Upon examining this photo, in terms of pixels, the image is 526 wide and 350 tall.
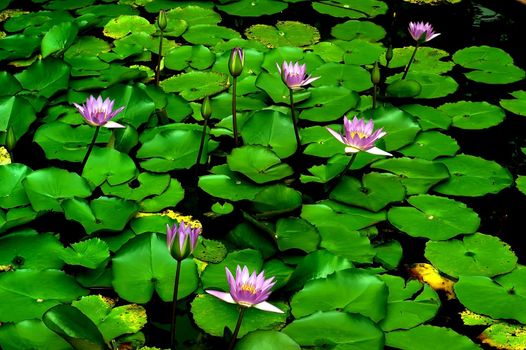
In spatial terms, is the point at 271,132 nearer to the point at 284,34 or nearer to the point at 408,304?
the point at 408,304

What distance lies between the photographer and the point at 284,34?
360cm

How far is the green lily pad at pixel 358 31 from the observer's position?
11.9 ft

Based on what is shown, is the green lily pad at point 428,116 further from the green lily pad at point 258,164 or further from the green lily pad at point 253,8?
the green lily pad at point 253,8

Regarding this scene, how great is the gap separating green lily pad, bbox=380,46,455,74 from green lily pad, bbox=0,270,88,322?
6.60 ft

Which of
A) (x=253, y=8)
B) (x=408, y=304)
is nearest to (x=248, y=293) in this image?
(x=408, y=304)

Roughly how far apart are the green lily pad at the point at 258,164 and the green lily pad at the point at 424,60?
1138 mm

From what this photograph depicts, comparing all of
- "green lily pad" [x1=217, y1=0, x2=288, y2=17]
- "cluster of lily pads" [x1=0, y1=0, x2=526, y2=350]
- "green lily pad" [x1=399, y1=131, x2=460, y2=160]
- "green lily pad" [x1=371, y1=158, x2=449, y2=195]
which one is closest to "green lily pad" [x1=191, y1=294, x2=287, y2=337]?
"cluster of lily pads" [x1=0, y1=0, x2=526, y2=350]

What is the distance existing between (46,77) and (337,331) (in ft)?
5.88

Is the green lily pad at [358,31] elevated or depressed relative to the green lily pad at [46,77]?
depressed

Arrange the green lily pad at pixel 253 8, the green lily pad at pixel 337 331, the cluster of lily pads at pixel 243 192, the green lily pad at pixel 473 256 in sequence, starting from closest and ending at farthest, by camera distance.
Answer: the green lily pad at pixel 337 331 < the cluster of lily pads at pixel 243 192 < the green lily pad at pixel 473 256 < the green lily pad at pixel 253 8

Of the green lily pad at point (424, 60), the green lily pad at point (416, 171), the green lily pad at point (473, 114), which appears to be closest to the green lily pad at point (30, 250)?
the green lily pad at point (416, 171)

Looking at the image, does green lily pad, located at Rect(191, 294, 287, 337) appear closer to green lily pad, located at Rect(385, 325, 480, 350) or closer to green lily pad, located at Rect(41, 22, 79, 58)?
green lily pad, located at Rect(385, 325, 480, 350)

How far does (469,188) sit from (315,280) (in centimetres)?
86

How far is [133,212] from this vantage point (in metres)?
2.18
